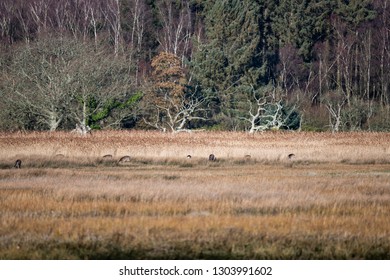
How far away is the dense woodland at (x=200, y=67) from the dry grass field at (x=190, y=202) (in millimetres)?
8637

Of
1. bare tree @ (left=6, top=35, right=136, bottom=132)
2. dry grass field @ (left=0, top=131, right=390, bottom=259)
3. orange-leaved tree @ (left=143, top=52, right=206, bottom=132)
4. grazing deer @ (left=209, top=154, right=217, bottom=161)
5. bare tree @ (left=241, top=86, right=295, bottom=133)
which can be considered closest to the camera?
dry grass field @ (left=0, top=131, right=390, bottom=259)

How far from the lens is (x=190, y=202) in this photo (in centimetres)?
1623

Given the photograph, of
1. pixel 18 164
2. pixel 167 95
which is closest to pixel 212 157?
pixel 18 164

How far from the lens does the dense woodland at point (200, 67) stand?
38.5 m

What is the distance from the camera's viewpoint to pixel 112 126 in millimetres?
42938

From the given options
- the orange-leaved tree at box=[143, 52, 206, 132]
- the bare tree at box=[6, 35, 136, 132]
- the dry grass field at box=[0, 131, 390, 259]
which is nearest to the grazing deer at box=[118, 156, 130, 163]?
the dry grass field at box=[0, 131, 390, 259]

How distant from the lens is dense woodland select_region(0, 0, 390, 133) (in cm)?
3847

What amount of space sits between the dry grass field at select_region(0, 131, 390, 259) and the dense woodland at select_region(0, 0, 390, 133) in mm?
8637

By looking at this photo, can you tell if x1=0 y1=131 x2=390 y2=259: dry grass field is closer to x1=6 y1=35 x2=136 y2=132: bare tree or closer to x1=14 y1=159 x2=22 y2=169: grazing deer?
x1=14 y1=159 x2=22 y2=169: grazing deer

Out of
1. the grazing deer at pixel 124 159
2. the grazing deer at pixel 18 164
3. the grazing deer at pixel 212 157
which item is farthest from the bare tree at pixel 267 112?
the grazing deer at pixel 18 164

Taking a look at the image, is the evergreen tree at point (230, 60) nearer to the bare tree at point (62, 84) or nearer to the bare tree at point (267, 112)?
the bare tree at point (267, 112)

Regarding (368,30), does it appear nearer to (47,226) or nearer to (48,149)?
(48,149)
